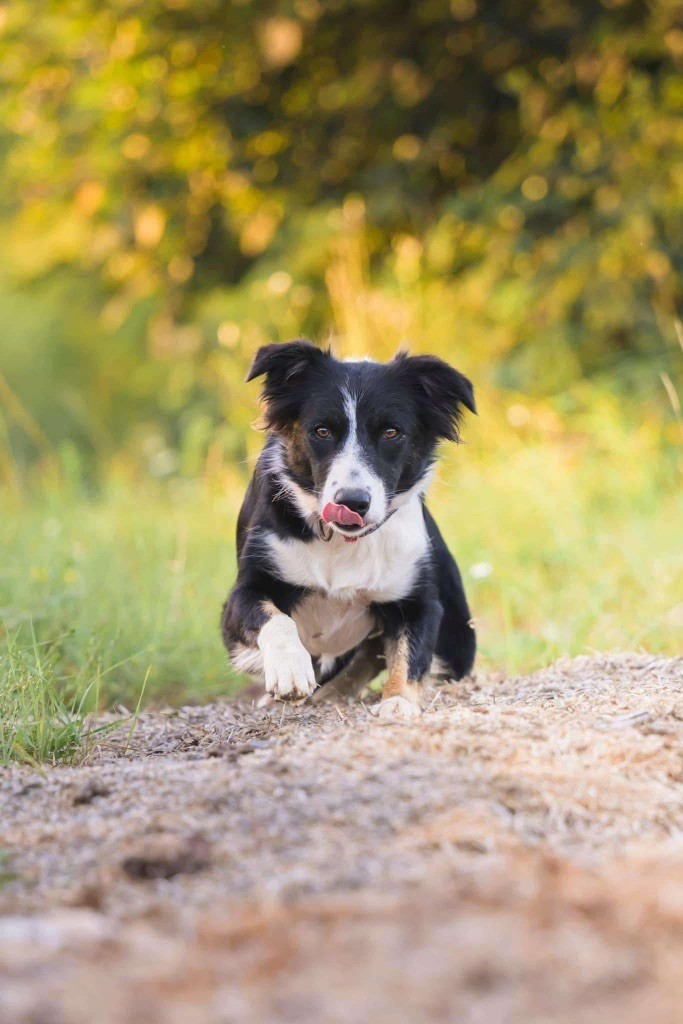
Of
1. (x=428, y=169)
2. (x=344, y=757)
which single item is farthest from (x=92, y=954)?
(x=428, y=169)

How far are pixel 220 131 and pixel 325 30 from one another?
1.16 metres

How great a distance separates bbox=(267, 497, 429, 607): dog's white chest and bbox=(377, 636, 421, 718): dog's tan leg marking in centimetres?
18

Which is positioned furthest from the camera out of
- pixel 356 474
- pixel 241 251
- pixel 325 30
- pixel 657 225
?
pixel 241 251

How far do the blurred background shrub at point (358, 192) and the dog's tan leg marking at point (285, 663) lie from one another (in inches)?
161

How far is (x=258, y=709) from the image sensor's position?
3791 millimetres

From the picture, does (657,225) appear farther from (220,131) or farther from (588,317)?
(220,131)

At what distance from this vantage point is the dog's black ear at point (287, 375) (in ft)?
13.0

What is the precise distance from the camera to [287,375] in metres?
3.99

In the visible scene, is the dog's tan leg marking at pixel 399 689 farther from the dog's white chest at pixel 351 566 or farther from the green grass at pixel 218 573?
the green grass at pixel 218 573

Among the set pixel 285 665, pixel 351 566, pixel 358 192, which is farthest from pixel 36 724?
pixel 358 192

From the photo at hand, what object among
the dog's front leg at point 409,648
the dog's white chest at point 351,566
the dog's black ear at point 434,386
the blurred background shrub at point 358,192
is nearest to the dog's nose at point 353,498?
the dog's white chest at point 351,566

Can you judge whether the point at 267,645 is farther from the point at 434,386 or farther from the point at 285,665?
the point at 434,386

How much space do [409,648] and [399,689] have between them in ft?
0.65

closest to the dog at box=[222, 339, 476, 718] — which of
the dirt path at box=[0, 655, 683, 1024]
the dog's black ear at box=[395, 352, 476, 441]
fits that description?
the dog's black ear at box=[395, 352, 476, 441]
